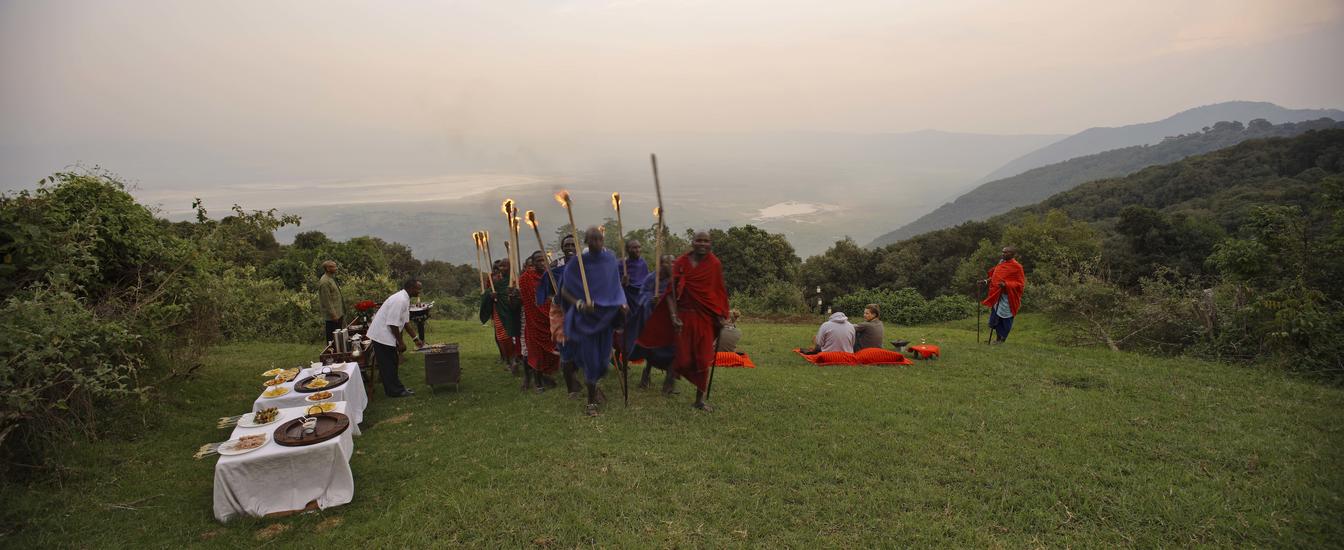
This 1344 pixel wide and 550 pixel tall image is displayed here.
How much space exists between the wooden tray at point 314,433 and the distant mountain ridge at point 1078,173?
331 feet

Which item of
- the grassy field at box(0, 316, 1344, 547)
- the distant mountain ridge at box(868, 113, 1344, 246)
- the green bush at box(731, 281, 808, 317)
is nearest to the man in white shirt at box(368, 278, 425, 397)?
the grassy field at box(0, 316, 1344, 547)

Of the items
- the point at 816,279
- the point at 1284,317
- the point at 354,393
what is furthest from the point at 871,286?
the point at 354,393

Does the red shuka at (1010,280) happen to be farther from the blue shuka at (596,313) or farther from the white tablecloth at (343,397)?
the white tablecloth at (343,397)

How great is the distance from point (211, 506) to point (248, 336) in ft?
35.7

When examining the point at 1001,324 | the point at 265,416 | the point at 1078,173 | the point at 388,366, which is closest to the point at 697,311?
the point at 388,366

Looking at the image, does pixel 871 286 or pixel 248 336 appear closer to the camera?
pixel 248 336

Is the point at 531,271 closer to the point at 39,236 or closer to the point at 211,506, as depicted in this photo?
the point at 211,506

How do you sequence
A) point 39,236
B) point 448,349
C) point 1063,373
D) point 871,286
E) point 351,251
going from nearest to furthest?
1. point 39,236
2. point 448,349
3. point 1063,373
4. point 351,251
5. point 871,286

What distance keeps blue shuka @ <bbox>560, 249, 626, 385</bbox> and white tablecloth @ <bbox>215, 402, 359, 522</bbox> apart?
293 centimetres

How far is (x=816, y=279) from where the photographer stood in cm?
3622

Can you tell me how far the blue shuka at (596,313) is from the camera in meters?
7.46

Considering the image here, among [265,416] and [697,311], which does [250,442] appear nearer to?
[265,416]

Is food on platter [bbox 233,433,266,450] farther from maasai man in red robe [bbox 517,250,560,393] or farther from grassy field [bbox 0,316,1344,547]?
maasai man in red robe [bbox 517,250,560,393]

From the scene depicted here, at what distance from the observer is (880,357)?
1029 centimetres
